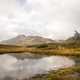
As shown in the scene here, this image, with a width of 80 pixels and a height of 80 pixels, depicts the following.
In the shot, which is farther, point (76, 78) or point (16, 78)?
point (16, 78)

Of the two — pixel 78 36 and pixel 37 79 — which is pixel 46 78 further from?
pixel 78 36

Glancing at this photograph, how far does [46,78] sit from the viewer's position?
18562mm

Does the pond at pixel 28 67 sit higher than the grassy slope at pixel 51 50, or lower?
lower

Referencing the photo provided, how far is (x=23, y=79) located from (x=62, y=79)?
129 inches

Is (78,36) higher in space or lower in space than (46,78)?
higher

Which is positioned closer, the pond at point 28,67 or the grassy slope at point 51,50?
the pond at point 28,67

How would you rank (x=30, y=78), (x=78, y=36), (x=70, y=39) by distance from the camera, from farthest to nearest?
1. (x=70, y=39)
2. (x=78, y=36)
3. (x=30, y=78)

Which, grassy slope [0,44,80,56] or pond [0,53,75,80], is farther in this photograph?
grassy slope [0,44,80,56]

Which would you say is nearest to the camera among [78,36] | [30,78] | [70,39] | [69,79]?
[69,79]

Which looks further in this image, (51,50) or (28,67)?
(51,50)

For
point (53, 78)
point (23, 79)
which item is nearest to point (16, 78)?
point (23, 79)

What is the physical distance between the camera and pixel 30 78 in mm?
19047

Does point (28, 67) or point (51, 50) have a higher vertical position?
point (51, 50)

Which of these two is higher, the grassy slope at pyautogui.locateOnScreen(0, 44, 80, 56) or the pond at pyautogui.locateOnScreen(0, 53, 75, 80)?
the grassy slope at pyautogui.locateOnScreen(0, 44, 80, 56)
